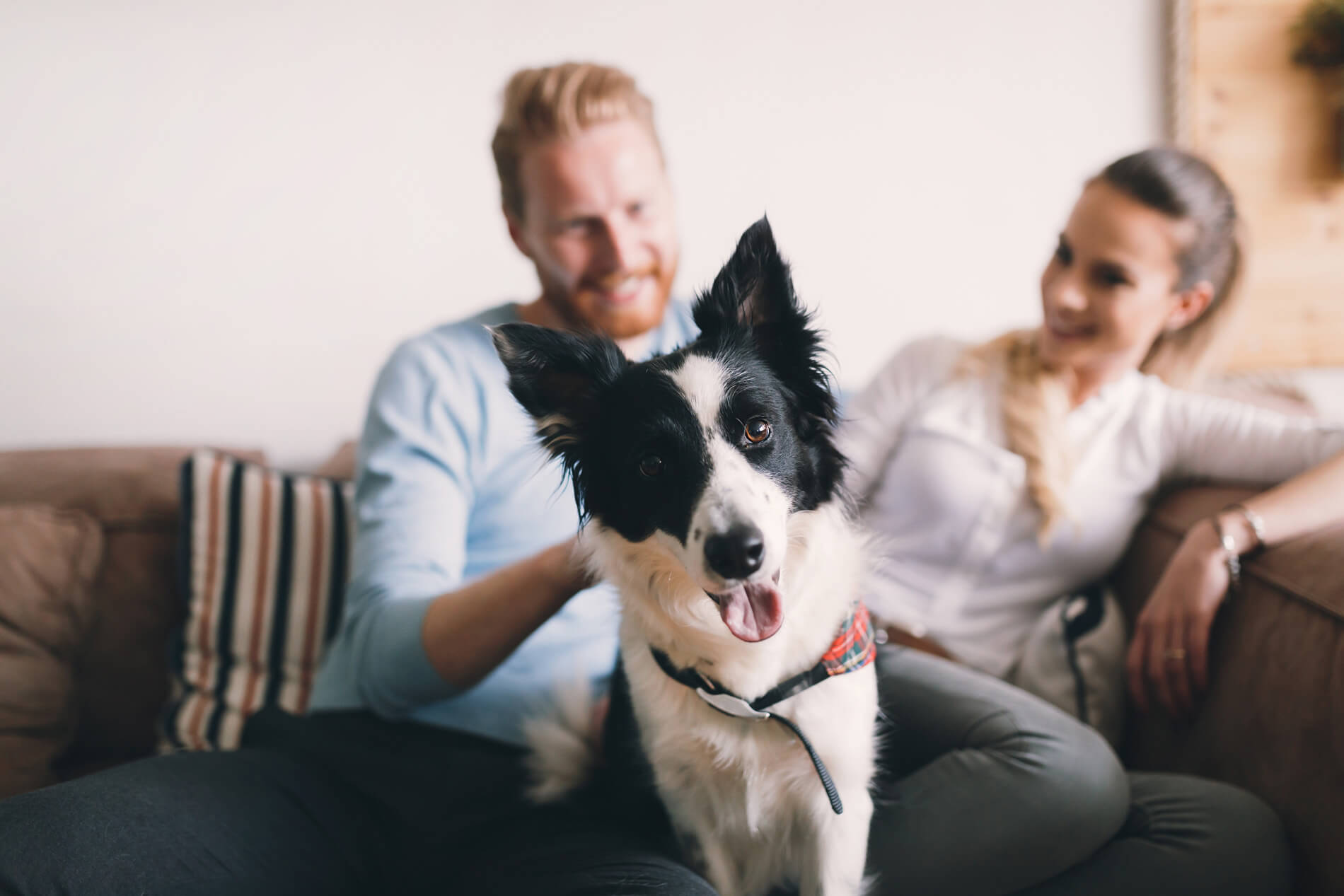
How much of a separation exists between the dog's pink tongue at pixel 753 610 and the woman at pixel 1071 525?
1.33ft

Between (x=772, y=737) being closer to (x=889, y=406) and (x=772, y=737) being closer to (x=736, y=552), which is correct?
(x=736, y=552)

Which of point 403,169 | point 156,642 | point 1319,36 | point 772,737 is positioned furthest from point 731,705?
point 1319,36

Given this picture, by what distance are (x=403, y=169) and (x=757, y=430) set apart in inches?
70.5

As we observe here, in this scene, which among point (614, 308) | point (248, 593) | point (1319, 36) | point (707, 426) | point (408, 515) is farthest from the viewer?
point (1319, 36)

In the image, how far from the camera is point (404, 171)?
235 centimetres

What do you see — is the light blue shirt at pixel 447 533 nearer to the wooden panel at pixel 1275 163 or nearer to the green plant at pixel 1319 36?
the wooden panel at pixel 1275 163

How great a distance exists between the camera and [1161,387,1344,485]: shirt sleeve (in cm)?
157

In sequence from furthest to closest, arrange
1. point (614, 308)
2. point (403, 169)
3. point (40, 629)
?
1. point (403, 169)
2. point (40, 629)
3. point (614, 308)

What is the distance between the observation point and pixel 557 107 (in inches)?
57.7

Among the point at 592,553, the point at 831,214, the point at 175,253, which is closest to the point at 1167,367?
the point at 831,214

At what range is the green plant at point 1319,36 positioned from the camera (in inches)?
94.9

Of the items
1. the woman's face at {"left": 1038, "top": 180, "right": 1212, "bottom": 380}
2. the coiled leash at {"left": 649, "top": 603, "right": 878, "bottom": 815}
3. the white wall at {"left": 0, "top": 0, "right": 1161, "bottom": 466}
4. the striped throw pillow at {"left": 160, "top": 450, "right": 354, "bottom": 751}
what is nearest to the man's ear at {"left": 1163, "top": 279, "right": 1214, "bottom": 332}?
the woman's face at {"left": 1038, "top": 180, "right": 1212, "bottom": 380}

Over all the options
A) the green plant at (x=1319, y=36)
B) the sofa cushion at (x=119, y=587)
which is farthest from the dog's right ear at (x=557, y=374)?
the green plant at (x=1319, y=36)

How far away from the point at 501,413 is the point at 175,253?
1404 mm
